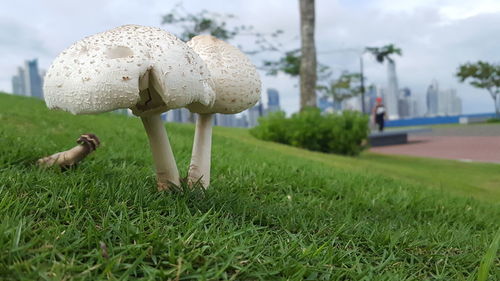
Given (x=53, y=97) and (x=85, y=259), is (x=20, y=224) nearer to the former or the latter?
(x=85, y=259)

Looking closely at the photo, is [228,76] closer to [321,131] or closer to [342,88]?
[321,131]

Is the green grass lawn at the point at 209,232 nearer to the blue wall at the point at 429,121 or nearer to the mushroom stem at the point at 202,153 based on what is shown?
the mushroom stem at the point at 202,153

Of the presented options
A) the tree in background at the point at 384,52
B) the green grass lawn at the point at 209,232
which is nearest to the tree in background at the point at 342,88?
the tree in background at the point at 384,52

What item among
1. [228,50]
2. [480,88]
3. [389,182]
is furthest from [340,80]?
[228,50]

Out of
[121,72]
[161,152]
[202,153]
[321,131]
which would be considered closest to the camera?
[121,72]

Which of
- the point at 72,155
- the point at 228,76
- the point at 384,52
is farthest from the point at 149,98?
the point at 384,52

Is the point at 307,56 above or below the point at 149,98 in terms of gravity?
above

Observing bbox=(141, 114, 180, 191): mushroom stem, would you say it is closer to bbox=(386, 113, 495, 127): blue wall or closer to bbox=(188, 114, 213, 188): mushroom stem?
bbox=(188, 114, 213, 188): mushroom stem

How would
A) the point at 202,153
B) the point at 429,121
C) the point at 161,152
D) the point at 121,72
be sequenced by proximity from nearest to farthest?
the point at 121,72, the point at 161,152, the point at 202,153, the point at 429,121
